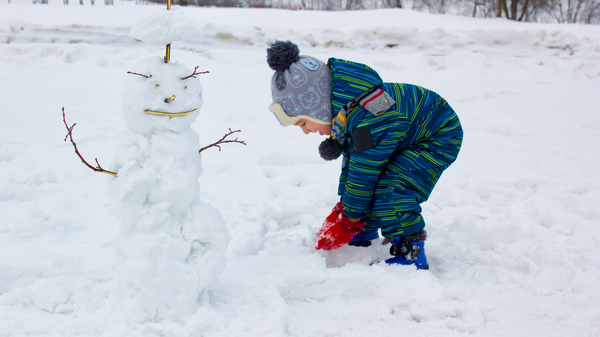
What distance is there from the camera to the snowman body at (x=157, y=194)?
1.37 m

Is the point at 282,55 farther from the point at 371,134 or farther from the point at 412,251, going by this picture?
the point at 412,251

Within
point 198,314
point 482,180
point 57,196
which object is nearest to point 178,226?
point 198,314

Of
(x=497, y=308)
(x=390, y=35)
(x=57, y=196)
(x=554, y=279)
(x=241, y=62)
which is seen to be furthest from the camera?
(x=390, y=35)

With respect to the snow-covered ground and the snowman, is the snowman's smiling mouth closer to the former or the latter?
the snowman

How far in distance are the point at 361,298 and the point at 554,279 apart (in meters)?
0.91

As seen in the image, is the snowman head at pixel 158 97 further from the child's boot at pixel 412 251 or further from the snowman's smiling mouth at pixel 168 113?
the child's boot at pixel 412 251

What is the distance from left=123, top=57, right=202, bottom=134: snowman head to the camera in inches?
53.4

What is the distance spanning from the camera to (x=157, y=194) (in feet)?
4.61

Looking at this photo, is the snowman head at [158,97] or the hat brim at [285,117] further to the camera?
the hat brim at [285,117]

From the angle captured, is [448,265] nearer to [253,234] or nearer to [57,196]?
[253,234]

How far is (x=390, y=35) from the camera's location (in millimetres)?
→ 6688

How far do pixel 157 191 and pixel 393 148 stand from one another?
3.23 ft

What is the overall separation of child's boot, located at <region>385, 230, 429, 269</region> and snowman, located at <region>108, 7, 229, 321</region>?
3.01ft

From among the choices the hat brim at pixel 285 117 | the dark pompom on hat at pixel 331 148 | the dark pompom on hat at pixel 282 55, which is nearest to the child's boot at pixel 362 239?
the dark pompom on hat at pixel 331 148
